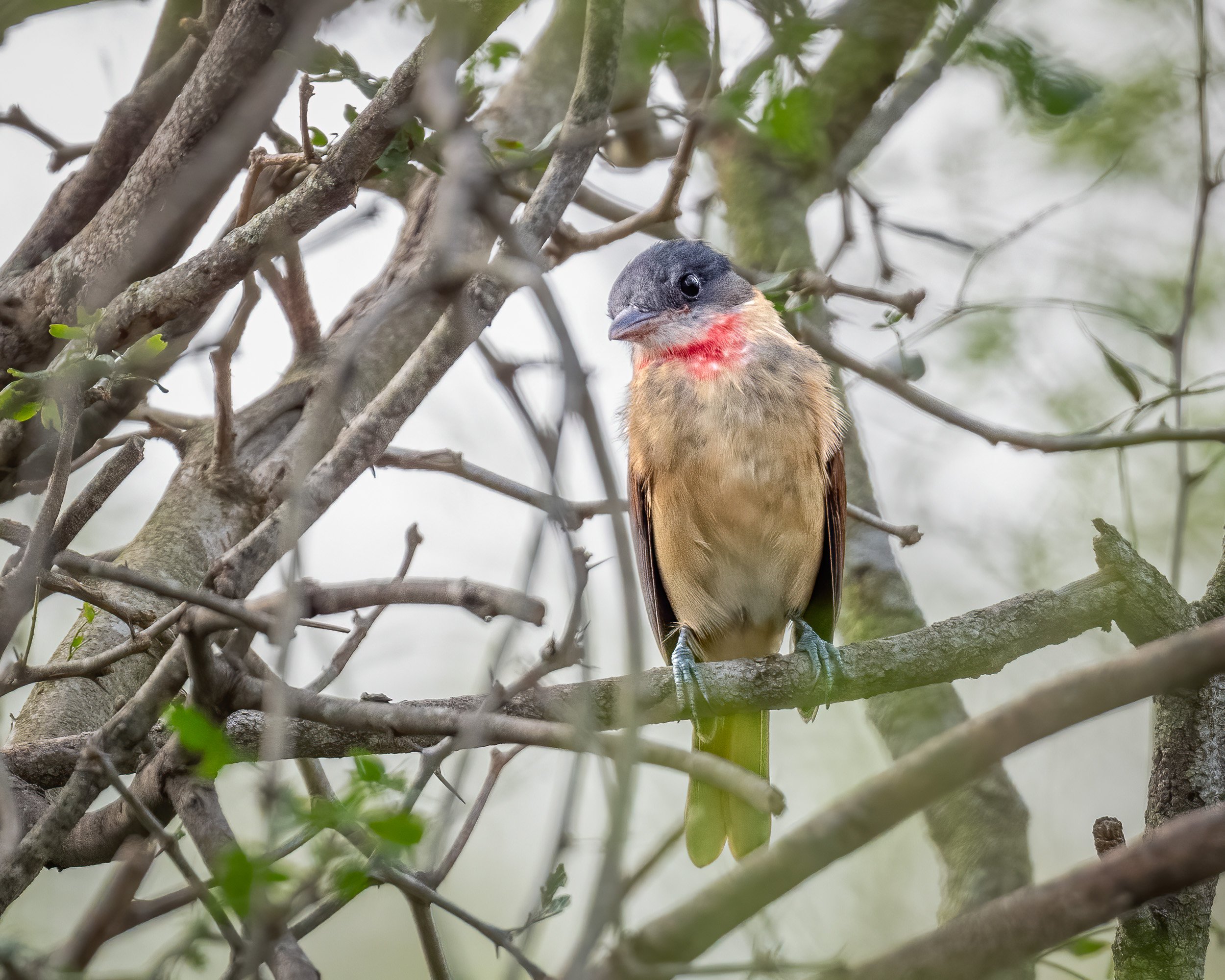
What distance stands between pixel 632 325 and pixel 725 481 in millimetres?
731

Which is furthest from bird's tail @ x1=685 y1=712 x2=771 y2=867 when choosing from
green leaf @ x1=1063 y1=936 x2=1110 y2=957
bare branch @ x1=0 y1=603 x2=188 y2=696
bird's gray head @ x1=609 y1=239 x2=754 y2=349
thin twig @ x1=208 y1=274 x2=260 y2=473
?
bare branch @ x1=0 y1=603 x2=188 y2=696

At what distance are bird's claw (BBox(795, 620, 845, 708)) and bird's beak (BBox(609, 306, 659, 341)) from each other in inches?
48.6

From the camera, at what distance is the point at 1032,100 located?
228 centimetres

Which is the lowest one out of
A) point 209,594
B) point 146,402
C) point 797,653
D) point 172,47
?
point 209,594

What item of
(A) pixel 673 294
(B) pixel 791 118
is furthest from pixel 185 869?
(A) pixel 673 294

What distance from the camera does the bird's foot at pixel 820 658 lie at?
280 cm

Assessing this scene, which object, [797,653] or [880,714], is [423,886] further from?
[880,714]

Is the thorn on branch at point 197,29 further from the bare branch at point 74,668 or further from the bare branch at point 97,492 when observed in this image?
the bare branch at point 74,668

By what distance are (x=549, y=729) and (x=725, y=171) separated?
3941 mm

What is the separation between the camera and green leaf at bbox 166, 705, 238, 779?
1568 millimetres

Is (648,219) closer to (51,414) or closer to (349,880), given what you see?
(51,414)

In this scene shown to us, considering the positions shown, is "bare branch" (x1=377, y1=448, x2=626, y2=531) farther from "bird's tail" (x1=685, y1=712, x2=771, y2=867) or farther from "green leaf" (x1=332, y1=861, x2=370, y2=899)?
"green leaf" (x1=332, y1=861, x2=370, y2=899)

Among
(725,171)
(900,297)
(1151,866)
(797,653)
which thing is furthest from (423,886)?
(725,171)

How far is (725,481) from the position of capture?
3.58 meters
